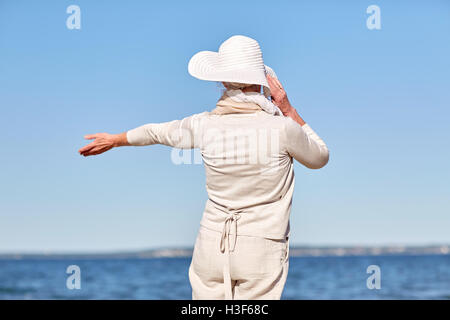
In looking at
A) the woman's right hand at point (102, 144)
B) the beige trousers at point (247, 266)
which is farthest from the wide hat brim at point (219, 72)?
the beige trousers at point (247, 266)

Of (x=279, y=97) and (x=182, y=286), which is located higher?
(x=279, y=97)

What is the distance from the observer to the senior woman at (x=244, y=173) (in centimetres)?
276

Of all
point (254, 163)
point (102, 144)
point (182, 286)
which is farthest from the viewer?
point (182, 286)

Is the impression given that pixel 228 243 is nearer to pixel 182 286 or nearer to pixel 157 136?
pixel 157 136

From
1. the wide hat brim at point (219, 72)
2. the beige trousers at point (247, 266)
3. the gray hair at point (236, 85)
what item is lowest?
the beige trousers at point (247, 266)

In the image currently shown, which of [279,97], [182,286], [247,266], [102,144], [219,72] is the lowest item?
[182,286]

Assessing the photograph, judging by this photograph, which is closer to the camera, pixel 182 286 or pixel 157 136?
pixel 157 136

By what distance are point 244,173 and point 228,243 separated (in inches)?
12.3

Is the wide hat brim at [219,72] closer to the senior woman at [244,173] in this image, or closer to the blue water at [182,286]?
the senior woman at [244,173]

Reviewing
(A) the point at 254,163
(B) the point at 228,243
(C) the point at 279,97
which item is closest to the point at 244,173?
(A) the point at 254,163

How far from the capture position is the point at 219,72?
2.86 metres

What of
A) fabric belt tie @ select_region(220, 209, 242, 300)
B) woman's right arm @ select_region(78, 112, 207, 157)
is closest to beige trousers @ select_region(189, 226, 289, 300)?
fabric belt tie @ select_region(220, 209, 242, 300)
